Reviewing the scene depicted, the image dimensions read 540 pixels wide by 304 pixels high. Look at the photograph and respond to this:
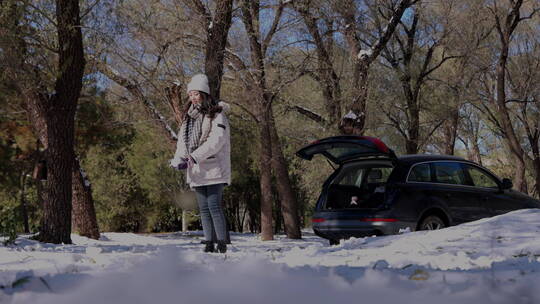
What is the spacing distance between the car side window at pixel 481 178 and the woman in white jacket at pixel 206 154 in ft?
14.4

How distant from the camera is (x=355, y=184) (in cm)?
977

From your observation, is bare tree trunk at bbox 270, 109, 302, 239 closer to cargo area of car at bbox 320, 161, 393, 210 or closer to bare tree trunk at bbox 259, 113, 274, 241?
bare tree trunk at bbox 259, 113, 274, 241

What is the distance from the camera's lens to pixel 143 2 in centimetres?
1633

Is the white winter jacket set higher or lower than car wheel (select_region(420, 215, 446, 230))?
higher

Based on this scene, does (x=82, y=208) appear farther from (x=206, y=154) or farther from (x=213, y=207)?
(x=206, y=154)

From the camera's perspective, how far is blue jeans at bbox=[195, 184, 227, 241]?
278 inches

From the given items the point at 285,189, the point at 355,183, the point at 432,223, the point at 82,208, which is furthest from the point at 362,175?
the point at 285,189

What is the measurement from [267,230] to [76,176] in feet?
25.1

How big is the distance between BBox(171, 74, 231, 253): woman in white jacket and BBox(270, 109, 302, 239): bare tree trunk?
40.0 ft

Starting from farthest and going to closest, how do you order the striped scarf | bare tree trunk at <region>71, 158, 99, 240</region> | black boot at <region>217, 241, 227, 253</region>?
bare tree trunk at <region>71, 158, 99, 240</region> → the striped scarf → black boot at <region>217, 241, 227, 253</region>

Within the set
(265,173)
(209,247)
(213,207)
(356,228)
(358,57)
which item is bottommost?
(209,247)

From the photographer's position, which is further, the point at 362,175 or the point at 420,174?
the point at 362,175

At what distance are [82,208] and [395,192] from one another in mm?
8650

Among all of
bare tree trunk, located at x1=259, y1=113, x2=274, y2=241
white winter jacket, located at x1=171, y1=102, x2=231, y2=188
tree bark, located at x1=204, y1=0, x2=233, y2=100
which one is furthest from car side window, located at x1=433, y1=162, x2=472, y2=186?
bare tree trunk, located at x1=259, y1=113, x2=274, y2=241
